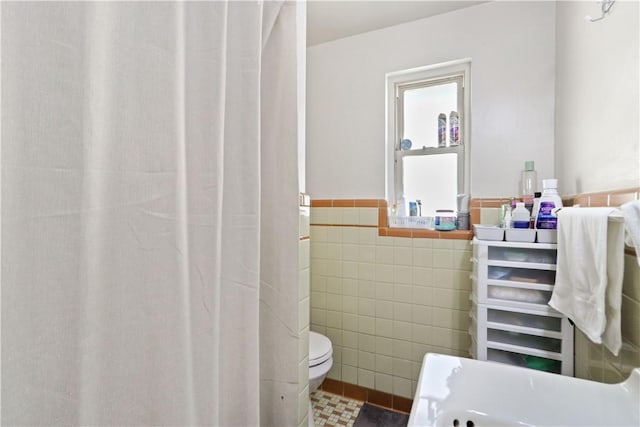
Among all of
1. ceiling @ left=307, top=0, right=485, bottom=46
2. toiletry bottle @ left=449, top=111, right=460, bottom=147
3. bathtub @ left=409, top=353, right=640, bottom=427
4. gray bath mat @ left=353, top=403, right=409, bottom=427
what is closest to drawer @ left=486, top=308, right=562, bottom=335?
bathtub @ left=409, top=353, right=640, bottom=427

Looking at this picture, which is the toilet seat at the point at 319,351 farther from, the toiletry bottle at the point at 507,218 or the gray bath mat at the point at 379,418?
the toiletry bottle at the point at 507,218

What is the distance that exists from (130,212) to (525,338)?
1544mm

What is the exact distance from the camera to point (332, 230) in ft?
6.53

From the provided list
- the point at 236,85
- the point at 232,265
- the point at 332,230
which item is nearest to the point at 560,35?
the point at 332,230

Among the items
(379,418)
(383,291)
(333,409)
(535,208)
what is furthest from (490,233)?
(333,409)

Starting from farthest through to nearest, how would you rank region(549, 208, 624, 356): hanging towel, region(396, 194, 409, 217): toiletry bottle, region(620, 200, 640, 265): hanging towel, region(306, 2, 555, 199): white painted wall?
region(396, 194, 409, 217): toiletry bottle → region(306, 2, 555, 199): white painted wall → region(549, 208, 624, 356): hanging towel → region(620, 200, 640, 265): hanging towel

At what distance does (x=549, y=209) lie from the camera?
4.14 feet

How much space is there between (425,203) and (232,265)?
158 centimetres

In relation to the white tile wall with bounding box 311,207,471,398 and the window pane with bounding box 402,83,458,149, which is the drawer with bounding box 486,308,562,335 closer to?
the white tile wall with bounding box 311,207,471,398

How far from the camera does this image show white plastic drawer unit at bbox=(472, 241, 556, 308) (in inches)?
48.0

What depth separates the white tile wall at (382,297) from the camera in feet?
5.50

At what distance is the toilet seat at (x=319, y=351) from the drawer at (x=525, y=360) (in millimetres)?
744

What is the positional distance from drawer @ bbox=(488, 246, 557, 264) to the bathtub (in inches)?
23.4

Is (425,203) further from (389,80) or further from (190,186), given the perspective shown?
(190,186)
